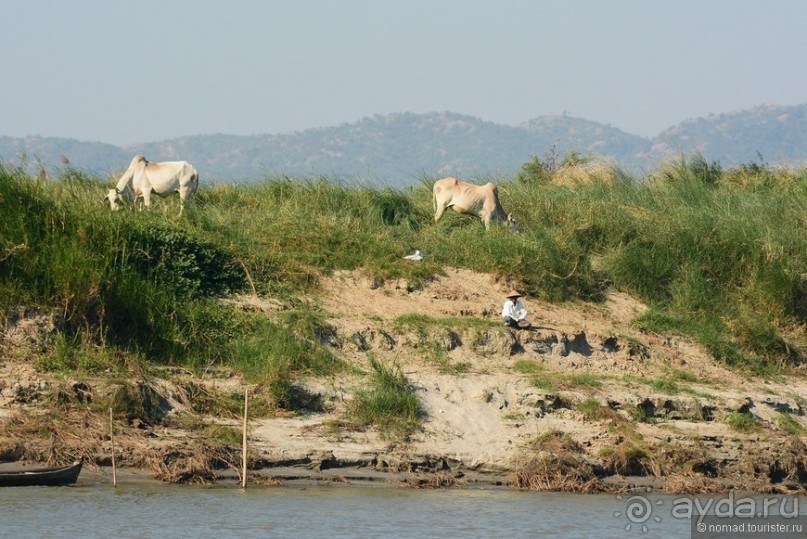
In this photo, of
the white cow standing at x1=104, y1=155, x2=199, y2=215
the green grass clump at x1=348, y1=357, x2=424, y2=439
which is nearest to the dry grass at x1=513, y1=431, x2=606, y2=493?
the green grass clump at x1=348, y1=357, x2=424, y2=439

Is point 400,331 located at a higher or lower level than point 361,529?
higher

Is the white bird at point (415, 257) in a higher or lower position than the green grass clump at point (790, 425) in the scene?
higher

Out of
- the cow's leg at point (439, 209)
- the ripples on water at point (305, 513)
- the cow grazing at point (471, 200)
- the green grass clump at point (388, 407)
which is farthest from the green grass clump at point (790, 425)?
the cow's leg at point (439, 209)

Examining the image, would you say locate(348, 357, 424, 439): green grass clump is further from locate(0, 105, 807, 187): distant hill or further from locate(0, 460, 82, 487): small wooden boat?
locate(0, 105, 807, 187): distant hill

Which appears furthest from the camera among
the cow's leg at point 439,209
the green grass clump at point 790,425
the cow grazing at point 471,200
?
the cow's leg at point 439,209

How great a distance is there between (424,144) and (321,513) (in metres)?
118

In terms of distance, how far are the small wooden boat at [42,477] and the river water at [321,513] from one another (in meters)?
0.07

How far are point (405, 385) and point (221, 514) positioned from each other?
270 cm

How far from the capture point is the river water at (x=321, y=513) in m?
9.84

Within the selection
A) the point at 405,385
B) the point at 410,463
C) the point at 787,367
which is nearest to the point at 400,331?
the point at 405,385

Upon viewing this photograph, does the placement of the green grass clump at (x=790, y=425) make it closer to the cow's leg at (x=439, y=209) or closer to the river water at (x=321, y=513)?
the river water at (x=321, y=513)

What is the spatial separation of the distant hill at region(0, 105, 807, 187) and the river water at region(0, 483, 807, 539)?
85103mm

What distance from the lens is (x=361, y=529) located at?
9.99m

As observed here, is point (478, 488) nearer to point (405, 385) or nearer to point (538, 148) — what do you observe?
point (405, 385)
